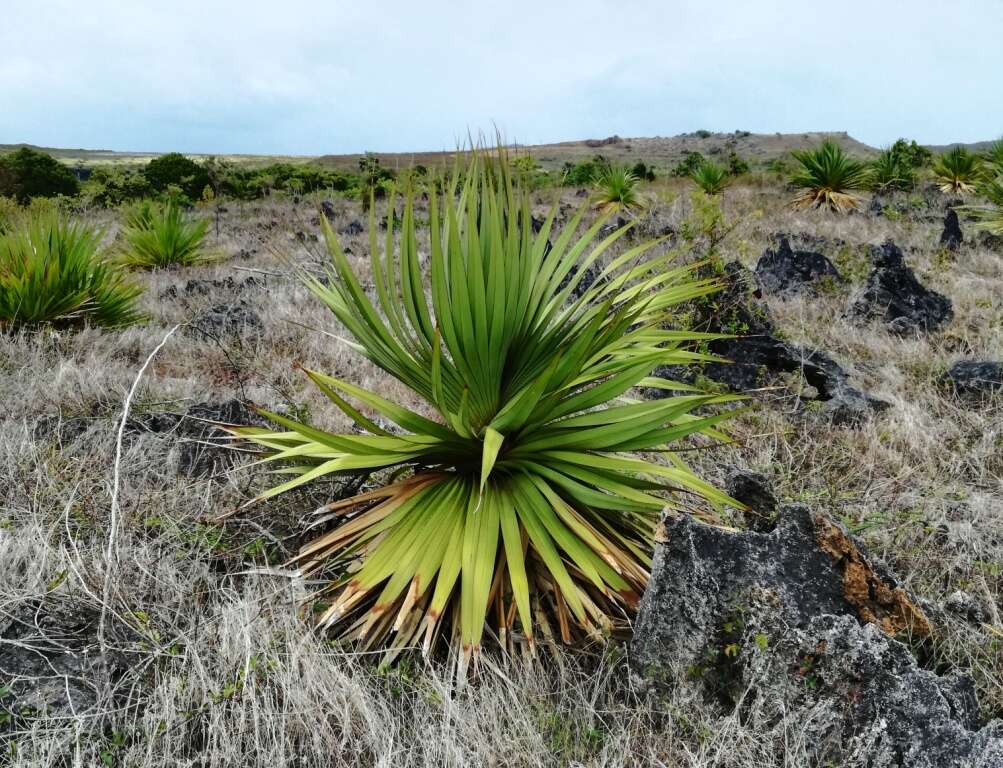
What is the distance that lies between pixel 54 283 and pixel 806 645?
227 inches

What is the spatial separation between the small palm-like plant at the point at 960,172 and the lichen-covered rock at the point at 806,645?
1573cm

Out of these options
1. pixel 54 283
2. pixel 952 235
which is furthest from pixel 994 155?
pixel 54 283

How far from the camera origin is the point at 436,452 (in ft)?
7.34

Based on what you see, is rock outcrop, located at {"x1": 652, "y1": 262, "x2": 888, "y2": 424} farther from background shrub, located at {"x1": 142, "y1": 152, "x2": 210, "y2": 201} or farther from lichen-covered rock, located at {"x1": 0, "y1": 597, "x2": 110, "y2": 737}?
background shrub, located at {"x1": 142, "y1": 152, "x2": 210, "y2": 201}

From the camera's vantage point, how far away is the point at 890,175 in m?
15.0

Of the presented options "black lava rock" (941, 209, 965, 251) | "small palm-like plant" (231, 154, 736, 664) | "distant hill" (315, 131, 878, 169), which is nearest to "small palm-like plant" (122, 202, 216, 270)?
"small palm-like plant" (231, 154, 736, 664)

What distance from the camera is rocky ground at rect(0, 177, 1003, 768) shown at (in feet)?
5.10

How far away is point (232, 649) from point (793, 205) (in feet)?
47.6

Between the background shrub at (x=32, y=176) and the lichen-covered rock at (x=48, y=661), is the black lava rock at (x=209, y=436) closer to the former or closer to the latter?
the lichen-covered rock at (x=48, y=661)

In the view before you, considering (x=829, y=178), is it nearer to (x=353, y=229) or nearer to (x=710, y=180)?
(x=710, y=180)

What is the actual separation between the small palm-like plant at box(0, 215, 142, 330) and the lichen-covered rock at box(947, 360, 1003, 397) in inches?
258

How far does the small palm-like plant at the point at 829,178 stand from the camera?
42.4 ft

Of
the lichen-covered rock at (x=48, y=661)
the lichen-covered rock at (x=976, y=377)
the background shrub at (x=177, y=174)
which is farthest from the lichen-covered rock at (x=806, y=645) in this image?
the background shrub at (x=177, y=174)

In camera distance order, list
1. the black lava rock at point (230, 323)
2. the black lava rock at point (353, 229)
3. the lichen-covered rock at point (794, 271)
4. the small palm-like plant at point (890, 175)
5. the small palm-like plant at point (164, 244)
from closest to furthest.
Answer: the black lava rock at point (230, 323) < the lichen-covered rock at point (794, 271) < the small palm-like plant at point (164, 244) < the black lava rock at point (353, 229) < the small palm-like plant at point (890, 175)
